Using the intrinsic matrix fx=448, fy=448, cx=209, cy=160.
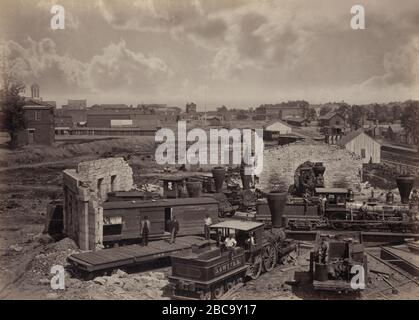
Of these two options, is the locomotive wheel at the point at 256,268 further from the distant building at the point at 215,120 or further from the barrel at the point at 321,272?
the distant building at the point at 215,120

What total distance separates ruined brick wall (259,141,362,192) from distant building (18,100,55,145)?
19.7m

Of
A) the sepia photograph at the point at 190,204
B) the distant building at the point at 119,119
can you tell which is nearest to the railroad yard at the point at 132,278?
the sepia photograph at the point at 190,204

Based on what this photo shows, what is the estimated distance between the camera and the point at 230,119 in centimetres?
6400

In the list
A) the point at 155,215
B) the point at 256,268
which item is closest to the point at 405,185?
the point at 256,268

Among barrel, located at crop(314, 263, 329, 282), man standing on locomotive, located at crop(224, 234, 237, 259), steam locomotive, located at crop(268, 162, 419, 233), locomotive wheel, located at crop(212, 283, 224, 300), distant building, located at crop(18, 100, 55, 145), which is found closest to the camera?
locomotive wheel, located at crop(212, 283, 224, 300)

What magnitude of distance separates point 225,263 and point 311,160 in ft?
55.4

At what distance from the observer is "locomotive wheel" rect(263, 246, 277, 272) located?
1636 centimetres

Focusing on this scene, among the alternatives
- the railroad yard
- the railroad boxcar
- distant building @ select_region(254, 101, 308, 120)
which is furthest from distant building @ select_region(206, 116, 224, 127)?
the railroad boxcar

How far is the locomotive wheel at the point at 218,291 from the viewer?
535 inches

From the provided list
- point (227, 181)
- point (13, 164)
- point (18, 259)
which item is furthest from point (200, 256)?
point (13, 164)

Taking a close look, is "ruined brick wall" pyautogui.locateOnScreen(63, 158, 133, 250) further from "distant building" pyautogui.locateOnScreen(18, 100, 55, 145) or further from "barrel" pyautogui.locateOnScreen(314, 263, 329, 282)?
"distant building" pyautogui.locateOnScreen(18, 100, 55, 145)

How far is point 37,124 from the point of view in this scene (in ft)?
128

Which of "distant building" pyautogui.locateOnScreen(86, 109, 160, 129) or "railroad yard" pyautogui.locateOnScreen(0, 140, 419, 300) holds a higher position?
"distant building" pyautogui.locateOnScreen(86, 109, 160, 129)

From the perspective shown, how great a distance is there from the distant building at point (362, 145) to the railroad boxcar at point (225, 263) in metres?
24.3
